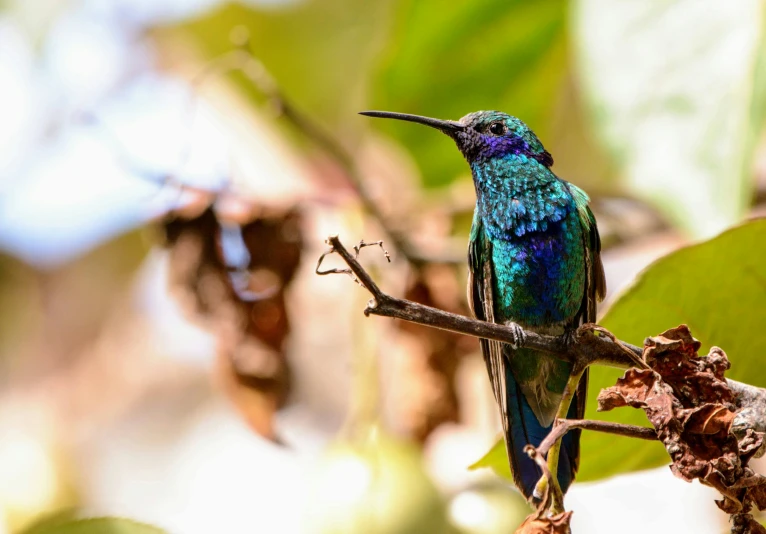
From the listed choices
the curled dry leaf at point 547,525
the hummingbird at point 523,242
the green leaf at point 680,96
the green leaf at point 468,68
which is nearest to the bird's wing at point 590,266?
the hummingbird at point 523,242

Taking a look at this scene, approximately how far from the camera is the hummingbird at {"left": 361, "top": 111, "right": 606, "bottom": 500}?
1.95 m

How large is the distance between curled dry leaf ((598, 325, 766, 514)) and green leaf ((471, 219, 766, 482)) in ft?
1.10

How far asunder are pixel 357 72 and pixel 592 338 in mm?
3682

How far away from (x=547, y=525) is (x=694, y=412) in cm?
28

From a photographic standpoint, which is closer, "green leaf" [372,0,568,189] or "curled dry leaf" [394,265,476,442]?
"curled dry leaf" [394,265,476,442]

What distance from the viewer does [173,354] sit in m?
4.98

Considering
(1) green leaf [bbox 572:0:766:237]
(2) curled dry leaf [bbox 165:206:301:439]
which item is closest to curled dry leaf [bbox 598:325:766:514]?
(1) green leaf [bbox 572:0:766:237]

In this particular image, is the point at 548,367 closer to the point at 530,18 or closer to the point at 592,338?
the point at 592,338

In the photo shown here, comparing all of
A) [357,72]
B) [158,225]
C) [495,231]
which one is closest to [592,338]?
[495,231]

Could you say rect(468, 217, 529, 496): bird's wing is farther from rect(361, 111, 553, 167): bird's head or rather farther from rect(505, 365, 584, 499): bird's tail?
rect(361, 111, 553, 167): bird's head

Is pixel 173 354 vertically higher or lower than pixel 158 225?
higher

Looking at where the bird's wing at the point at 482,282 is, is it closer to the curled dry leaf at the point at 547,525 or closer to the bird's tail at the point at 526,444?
the bird's tail at the point at 526,444

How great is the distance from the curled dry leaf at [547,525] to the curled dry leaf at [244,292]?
1213 mm

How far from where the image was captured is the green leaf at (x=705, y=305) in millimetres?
1672
